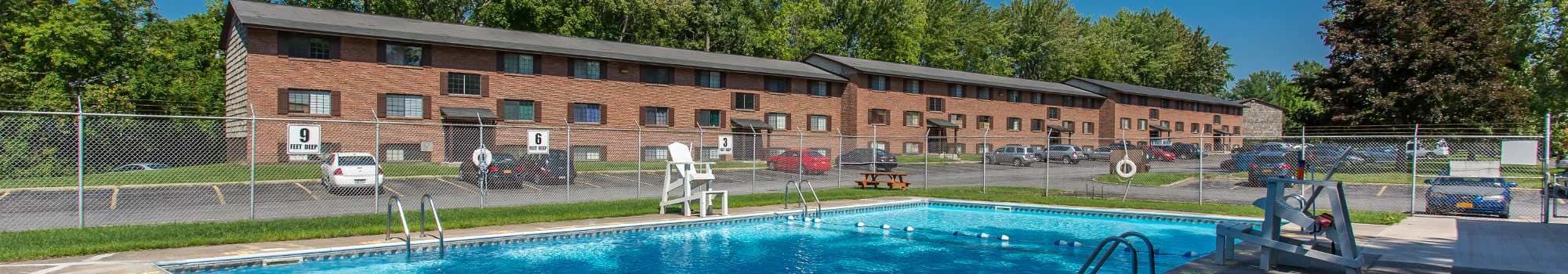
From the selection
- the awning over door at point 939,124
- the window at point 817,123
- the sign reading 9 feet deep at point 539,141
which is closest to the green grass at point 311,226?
the sign reading 9 feet deep at point 539,141

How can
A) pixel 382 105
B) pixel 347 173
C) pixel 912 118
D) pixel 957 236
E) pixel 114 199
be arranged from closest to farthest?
pixel 957 236 < pixel 114 199 < pixel 347 173 < pixel 382 105 < pixel 912 118

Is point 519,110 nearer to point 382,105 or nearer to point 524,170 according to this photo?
point 382,105

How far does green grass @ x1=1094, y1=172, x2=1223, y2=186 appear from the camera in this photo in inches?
1070

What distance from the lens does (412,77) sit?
104 ft

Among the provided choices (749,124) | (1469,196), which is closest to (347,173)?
(1469,196)

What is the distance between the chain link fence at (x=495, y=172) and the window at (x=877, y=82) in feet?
36.4

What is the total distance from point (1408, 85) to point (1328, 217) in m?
29.8

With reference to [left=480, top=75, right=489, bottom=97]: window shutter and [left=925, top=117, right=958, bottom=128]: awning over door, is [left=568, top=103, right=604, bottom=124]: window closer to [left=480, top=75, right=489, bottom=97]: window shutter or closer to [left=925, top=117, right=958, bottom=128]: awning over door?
[left=480, top=75, right=489, bottom=97]: window shutter

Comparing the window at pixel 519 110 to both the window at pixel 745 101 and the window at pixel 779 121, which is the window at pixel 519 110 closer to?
the window at pixel 745 101

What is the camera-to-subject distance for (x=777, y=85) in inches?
1713

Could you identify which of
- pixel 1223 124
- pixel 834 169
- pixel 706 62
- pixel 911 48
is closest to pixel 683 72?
pixel 706 62

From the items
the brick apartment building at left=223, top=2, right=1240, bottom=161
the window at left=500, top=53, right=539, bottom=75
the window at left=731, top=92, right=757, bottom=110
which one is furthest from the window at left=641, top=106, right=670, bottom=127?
the window at left=500, top=53, right=539, bottom=75

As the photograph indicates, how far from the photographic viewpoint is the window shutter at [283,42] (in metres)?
28.6

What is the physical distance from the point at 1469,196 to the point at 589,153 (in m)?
28.8
